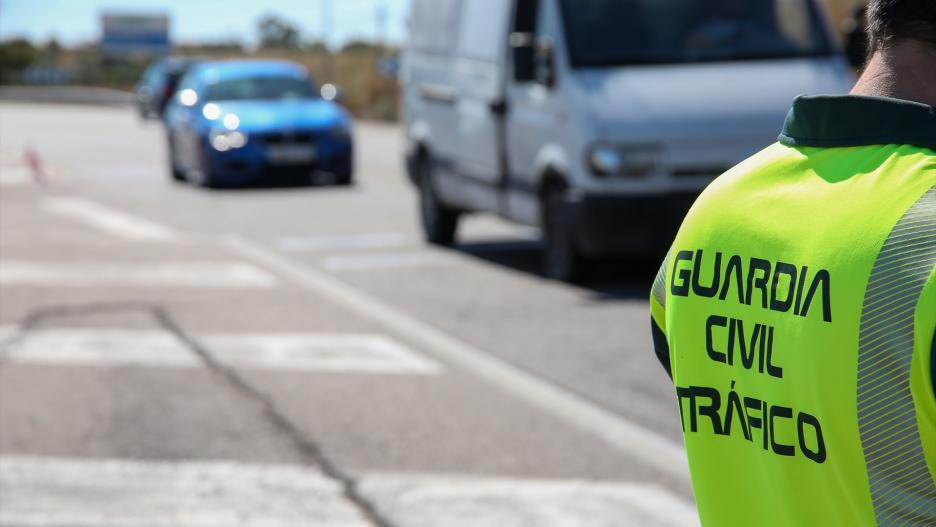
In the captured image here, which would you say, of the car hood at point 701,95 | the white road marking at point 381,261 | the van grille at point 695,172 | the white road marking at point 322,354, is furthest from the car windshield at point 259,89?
the white road marking at point 322,354

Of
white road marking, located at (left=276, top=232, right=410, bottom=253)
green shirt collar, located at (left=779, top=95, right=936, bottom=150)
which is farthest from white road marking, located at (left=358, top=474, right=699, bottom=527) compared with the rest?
white road marking, located at (left=276, top=232, right=410, bottom=253)

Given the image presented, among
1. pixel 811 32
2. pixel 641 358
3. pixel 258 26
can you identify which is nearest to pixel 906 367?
pixel 641 358

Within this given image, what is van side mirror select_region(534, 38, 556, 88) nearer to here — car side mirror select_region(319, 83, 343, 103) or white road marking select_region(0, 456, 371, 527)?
white road marking select_region(0, 456, 371, 527)

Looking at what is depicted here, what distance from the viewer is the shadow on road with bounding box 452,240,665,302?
418 inches

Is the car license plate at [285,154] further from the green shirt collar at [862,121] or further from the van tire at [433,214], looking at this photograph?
the green shirt collar at [862,121]

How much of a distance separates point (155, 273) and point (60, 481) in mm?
6082

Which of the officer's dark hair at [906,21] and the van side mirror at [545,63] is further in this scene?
the van side mirror at [545,63]

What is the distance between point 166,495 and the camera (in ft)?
18.2

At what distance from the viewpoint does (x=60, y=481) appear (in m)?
5.76

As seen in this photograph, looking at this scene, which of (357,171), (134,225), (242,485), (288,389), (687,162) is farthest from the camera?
(357,171)

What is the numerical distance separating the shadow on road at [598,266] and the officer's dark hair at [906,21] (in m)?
8.45

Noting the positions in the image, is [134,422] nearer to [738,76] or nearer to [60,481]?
[60,481]

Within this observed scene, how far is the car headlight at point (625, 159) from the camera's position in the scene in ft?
33.4

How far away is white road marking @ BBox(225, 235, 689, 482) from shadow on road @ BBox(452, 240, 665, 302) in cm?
146
